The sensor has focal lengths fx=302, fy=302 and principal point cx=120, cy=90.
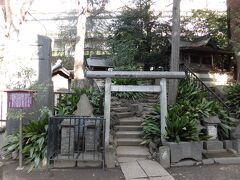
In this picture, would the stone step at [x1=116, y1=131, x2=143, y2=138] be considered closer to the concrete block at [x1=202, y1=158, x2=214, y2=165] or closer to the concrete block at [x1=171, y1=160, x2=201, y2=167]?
the concrete block at [x1=171, y1=160, x2=201, y2=167]

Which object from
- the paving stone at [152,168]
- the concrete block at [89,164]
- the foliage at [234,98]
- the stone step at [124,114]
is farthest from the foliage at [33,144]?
the foliage at [234,98]

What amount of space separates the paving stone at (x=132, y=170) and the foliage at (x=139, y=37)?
1047 centimetres

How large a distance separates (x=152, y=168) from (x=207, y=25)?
1339 cm

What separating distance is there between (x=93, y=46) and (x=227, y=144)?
18.1 m

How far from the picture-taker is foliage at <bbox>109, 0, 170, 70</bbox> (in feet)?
57.8

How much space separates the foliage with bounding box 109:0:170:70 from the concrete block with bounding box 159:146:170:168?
10.3 m

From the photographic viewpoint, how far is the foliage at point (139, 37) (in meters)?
17.6

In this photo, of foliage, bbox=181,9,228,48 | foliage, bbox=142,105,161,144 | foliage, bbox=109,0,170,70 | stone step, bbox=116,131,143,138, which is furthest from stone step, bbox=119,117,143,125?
foliage, bbox=181,9,228,48

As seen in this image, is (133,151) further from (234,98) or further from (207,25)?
(207,25)

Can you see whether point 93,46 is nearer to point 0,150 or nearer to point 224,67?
point 224,67

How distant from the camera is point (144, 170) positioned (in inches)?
271

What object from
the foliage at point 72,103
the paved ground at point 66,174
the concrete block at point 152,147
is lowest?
the paved ground at point 66,174

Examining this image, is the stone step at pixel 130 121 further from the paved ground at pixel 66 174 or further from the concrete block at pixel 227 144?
the paved ground at pixel 66 174

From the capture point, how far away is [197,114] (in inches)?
345
